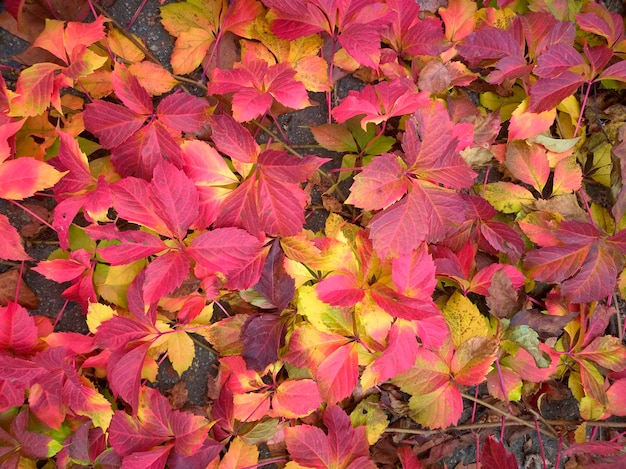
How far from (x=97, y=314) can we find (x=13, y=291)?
22cm

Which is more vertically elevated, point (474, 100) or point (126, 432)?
point (474, 100)

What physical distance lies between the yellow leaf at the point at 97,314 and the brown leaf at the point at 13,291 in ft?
0.61

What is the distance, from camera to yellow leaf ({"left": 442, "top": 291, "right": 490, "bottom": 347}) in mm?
1160

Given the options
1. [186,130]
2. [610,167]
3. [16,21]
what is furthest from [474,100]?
[16,21]

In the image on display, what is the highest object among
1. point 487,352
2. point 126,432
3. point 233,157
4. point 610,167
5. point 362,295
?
point 233,157

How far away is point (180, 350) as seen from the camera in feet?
3.69

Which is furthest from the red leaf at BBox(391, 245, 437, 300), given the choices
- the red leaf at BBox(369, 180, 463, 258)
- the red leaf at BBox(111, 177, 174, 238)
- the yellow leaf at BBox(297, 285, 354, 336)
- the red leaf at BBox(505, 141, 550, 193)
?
the red leaf at BBox(111, 177, 174, 238)

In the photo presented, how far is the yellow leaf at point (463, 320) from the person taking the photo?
45.7 inches

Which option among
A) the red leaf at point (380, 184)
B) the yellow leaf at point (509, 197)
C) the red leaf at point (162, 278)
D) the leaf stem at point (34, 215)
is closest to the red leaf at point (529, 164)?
the yellow leaf at point (509, 197)

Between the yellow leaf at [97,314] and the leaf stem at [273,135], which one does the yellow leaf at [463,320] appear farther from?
the yellow leaf at [97,314]

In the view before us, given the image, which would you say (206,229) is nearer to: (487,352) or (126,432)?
(126,432)

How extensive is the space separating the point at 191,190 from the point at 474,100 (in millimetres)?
800

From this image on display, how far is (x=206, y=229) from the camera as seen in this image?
3.56 ft

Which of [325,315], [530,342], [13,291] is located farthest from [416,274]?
[13,291]
